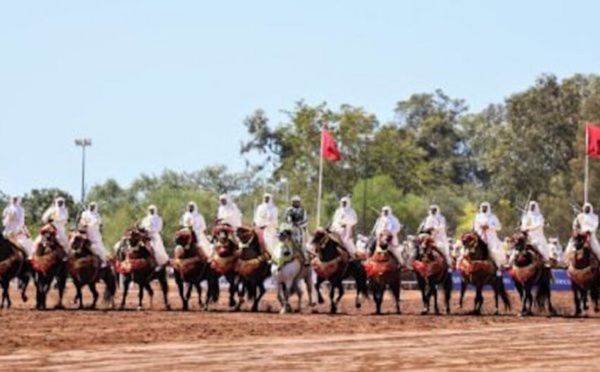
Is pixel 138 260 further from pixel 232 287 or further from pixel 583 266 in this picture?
pixel 583 266

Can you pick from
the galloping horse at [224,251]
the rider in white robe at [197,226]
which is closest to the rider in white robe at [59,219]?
the rider in white robe at [197,226]

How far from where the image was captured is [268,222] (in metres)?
38.8

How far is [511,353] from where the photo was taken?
2253cm

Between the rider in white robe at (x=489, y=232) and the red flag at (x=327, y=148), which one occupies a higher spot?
the red flag at (x=327, y=148)

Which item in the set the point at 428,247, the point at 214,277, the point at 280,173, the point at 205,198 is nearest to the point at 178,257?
the point at 214,277

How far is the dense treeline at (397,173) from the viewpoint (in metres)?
90.2

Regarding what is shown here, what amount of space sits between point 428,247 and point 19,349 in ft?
53.3

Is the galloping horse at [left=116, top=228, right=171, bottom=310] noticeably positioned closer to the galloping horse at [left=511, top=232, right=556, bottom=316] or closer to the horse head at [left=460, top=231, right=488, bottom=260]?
the horse head at [left=460, top=231, right=488, bottom=260]

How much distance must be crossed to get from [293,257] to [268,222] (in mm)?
2217

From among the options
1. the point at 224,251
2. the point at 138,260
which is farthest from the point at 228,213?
the point at 138,260

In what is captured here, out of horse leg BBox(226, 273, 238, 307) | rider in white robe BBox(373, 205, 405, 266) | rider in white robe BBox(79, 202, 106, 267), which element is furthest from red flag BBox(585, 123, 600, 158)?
rider in white robe BBox(79, 202, 106, 267)

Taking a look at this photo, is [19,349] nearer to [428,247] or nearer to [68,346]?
[68,346]

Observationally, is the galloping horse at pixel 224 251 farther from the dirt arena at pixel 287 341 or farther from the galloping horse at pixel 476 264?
the galloping horse at pixel 476 264

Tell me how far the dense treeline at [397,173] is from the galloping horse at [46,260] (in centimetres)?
4298
